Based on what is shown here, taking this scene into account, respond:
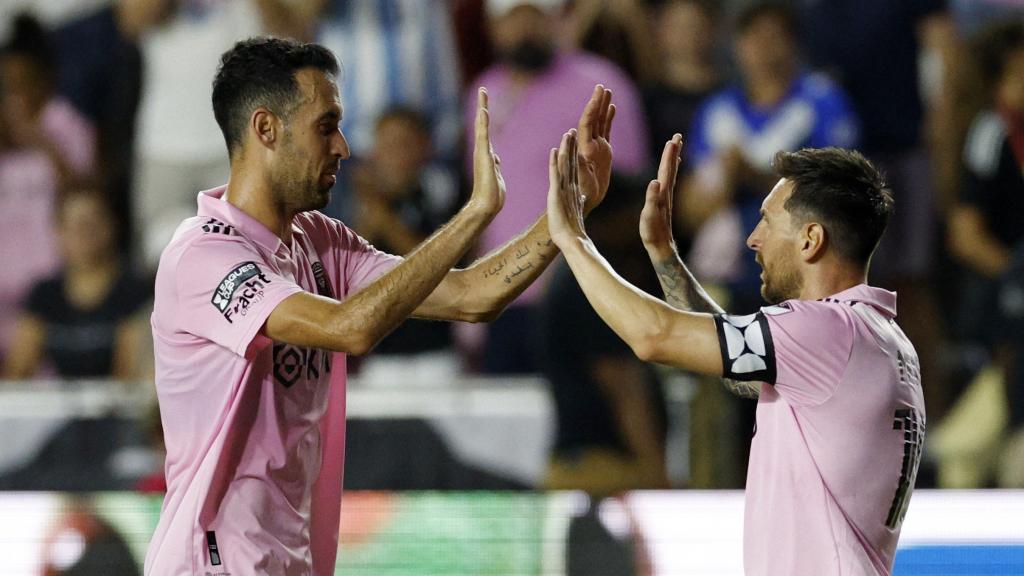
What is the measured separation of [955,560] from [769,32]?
12.5 ft

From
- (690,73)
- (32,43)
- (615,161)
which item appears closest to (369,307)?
(615,161)

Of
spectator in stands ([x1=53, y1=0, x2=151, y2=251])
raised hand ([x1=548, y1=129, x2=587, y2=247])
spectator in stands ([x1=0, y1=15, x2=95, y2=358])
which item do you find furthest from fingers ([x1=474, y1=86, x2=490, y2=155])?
spectator in stands ([x1=0, y1=15, x2=95, y2=358])

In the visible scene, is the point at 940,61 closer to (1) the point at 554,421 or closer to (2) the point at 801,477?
(1) the point at 554,421

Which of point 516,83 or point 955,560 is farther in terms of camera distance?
point 516,83

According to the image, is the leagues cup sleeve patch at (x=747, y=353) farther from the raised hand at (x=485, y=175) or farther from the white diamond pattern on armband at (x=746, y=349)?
the raised hand at (x=485, y=175)

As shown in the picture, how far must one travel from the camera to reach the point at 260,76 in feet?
11.7

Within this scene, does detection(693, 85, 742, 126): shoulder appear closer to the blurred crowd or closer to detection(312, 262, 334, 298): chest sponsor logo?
the blurred crowd

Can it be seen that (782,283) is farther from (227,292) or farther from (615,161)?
(615,161)

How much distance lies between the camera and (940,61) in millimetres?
8320

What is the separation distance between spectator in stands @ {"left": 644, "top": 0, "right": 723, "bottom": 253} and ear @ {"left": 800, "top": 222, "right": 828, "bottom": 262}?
4624 mm

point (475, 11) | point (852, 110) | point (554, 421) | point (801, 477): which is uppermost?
point (475, 11)

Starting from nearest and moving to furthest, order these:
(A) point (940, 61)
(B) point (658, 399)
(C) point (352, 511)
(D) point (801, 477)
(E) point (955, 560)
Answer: (D) point (801, 477) < (E) point (955, 560) < (C) point (352, 511) < (B) point (658, 399) < (A) point (940, 61)

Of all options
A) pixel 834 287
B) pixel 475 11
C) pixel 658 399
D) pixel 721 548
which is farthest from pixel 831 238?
pixel 475 11

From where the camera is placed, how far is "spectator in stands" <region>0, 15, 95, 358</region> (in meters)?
8.70
